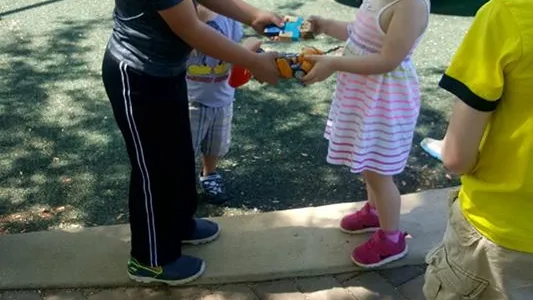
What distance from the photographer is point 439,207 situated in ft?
11.5

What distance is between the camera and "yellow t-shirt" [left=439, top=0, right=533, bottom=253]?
1.67 meters

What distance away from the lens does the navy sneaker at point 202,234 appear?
3240 mm

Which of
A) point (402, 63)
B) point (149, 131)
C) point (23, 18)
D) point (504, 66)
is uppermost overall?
point (504, 66)

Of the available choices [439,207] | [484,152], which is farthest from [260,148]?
[484,152]

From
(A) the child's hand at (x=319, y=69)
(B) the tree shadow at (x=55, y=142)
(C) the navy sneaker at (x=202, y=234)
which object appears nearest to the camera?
(A) the child's hand at (x=319, y=69)

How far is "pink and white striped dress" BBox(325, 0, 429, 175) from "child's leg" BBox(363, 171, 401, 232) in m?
0.09

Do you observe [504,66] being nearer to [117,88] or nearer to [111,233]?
[117,88]

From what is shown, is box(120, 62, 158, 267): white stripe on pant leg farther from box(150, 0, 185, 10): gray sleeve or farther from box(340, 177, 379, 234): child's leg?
box(340, 177, 379, 234): child's leg

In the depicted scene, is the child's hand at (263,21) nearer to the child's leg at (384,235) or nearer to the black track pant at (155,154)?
the black track pant at (155,154)

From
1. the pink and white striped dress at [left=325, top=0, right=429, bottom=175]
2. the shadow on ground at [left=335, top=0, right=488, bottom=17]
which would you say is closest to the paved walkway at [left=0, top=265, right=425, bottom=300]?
the pink and white striped dress at [left=325, top=0, right=429, bottom=175]

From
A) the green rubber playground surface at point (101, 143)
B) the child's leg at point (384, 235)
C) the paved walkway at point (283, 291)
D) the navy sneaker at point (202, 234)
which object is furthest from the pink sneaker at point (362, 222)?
the navy sneaker at point (202, 234)

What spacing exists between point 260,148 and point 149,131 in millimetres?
1559

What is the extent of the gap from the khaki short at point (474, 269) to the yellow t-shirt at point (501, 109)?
Answer: 3 centimetres

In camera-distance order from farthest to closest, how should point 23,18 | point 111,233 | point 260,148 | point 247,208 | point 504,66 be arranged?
1. point 23,18
2. point 260,148
3. point 247,208
4. point 111,233
5. point 504,66
